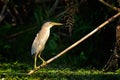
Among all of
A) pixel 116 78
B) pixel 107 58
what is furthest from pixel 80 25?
pixel 116 78

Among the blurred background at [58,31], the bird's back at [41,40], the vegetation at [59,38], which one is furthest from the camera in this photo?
the blurred background at [58,31]

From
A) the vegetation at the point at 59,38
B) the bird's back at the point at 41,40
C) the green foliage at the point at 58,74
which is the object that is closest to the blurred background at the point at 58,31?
the vegetation at the point at 59,38

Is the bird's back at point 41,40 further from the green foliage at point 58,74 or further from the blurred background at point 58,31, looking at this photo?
the blurred background at point 58,31

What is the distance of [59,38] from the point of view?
1168 cm

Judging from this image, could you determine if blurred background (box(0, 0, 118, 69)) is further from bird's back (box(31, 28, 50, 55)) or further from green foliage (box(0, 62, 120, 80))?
bird's back (box(31, 28, 50, 55))

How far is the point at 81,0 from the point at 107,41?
3.86 ft

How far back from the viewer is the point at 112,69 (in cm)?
972

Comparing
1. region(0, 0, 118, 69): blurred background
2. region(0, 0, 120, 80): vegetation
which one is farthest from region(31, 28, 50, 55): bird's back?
region(0, 0, 118, 69): blurred background

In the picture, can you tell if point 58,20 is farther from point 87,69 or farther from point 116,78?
point 116,78

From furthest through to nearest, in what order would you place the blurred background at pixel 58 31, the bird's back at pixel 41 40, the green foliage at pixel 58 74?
the blurred background at pixel 58 31, the green foliage at pixel 58 74, the bird's back at pixel 41 40

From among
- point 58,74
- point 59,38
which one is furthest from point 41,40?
point 59,38

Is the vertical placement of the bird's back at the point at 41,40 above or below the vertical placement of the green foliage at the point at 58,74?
above

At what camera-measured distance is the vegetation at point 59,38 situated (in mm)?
9367

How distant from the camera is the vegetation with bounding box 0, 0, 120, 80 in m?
9.37
